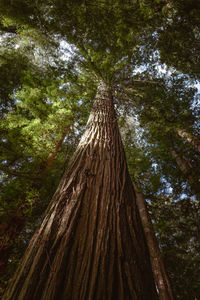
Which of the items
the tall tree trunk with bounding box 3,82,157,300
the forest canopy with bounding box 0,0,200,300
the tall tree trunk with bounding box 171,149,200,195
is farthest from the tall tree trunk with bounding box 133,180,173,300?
the tall tree trunk with bounding box 3,82,157,300

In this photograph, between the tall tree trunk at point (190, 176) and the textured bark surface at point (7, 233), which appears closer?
the textured bark surface at point (7, 233)

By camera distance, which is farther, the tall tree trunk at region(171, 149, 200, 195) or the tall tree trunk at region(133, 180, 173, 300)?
the tall tree trunk at region(133, 180, 173, 300)

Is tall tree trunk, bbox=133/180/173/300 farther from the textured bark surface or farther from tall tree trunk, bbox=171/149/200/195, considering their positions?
the textured bark surface

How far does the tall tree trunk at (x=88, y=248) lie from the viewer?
0.84 meters

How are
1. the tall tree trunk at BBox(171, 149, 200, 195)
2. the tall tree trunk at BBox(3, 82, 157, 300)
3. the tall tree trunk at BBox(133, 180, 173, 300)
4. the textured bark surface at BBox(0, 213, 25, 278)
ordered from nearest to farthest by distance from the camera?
the tall tree trunk at BBox(3, 82, 157, 300), the textured bark surface at BBox(0, 213, 25, 278), the tall tree trunk at BBox(171, 149, 200, 195), the tall tree trunk at BBox(133, 180, 173, 300)

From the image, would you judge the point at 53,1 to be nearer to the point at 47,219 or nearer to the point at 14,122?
the point at 14,122

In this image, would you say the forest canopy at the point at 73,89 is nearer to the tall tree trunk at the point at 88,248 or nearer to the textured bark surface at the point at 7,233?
the textured bark surface at the point at 7,233

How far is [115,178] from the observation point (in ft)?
5.65

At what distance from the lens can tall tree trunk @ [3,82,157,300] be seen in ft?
2.76

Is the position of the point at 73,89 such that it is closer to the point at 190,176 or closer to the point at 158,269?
the point at 190,176

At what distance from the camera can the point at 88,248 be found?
103cm

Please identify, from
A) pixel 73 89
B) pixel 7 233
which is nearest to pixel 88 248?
pixel 7 233

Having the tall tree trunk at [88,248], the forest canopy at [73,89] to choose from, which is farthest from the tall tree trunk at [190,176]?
the tall tree trunk at [88,248]

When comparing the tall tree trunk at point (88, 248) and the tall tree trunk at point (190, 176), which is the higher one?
the tall tree trunk at point (190, 176)
